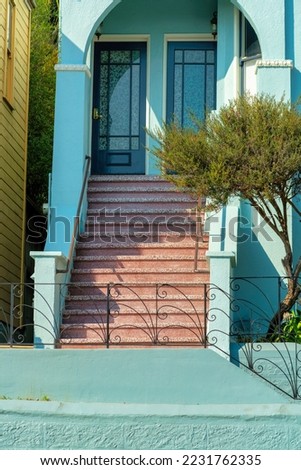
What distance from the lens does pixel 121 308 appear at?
38.9ft

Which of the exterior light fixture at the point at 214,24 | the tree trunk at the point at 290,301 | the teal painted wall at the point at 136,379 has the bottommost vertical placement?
the teal painted wall at the point at 136,379

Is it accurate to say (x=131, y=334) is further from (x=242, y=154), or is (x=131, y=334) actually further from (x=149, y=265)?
(x=242, y=154)

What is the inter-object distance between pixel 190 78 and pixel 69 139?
2.92 meters

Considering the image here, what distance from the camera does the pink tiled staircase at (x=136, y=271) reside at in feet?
37.5

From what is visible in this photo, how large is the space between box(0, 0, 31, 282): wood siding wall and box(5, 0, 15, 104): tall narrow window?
156 millimetres

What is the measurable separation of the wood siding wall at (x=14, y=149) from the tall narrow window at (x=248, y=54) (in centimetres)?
362

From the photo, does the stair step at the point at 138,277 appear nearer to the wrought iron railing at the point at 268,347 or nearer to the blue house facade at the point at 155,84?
the blue house facade at the point at 155,84

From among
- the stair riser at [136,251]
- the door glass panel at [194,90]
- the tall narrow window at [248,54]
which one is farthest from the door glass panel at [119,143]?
the stair riser at [136,251]

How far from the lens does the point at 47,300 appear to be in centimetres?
1121

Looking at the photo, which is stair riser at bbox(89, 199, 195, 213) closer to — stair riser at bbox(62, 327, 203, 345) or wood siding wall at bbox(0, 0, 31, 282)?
wood siding wall at bbox(0, 0, 31, 282)

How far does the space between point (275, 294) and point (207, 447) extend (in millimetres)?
4721

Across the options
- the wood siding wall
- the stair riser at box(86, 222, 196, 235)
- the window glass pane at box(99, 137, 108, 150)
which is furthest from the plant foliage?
the stair riser at box(86, 222, 196, 235)

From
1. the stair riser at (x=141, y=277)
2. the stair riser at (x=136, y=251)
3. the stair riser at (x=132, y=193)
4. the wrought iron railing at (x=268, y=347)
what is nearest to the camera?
the wrought iron railing at (x=268, y=347)

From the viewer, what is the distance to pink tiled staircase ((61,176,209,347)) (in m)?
11.4
